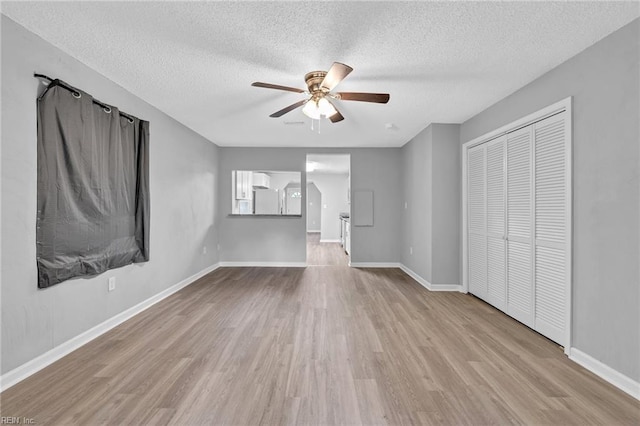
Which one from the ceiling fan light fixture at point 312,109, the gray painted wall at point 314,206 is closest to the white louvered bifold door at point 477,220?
the ceiling fan light fixture at point 312,109

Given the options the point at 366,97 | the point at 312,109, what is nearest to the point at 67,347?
the point at 312,109

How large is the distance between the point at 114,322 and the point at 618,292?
4.29 metres

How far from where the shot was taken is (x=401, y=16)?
6.38 feet

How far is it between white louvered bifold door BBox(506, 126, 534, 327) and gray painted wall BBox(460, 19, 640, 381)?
0.59 m

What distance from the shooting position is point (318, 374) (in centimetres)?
211

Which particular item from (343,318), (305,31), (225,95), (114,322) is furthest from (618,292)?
(114,322)

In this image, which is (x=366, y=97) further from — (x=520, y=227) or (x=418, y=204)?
(x=418, y=204)

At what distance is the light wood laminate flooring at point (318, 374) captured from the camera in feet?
5.58

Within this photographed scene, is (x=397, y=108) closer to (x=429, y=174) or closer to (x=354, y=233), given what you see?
(x=429, y=174)

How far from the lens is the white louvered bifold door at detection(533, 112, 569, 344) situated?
8.33 feet

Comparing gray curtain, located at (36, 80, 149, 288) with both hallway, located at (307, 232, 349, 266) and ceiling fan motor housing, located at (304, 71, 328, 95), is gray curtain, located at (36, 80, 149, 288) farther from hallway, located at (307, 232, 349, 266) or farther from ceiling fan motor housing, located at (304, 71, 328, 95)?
hallway, located at (307, 232, 349, 266)

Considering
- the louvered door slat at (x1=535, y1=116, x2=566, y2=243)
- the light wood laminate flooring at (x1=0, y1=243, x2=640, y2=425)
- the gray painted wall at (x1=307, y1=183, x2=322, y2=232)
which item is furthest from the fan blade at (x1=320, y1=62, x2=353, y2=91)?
the gray painted wall at (x1=307, y1=183, x2=322, y2=232)

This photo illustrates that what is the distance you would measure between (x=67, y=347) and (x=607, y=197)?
171 inches

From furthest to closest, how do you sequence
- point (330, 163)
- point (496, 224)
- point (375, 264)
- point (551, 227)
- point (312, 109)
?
1. point (330, 163)
2. point (375, 264)
3. point (496, 224)
4. point (312, 109)
5. point (551, 227)
